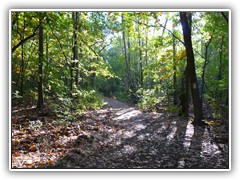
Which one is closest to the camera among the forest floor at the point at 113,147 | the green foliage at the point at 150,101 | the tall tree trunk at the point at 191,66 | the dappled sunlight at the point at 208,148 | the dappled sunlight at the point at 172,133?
the forest floor at the point at 113,147

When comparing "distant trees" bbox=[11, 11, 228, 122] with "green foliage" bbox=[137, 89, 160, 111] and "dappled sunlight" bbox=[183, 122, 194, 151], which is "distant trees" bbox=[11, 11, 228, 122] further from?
"dappled sunlight" bbox=[183, 122, 194, 151]

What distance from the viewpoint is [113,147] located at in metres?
5.30

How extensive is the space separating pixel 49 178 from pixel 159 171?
1.80 meters

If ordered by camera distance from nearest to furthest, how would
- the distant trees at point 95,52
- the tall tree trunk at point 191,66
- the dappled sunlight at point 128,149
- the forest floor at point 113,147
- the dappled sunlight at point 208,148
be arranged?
1. the forest floor at point 113,147
2. the dappled sunlight at point 208,148
3. the dappled sunlight at point 128,149
4. the distant trees at point 95,52
5. the tall tree trunk at point 191,66

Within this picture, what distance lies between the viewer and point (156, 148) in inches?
208

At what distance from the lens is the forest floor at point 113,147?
432 centimetres

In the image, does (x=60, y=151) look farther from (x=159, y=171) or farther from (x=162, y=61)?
(x=162, y=61)

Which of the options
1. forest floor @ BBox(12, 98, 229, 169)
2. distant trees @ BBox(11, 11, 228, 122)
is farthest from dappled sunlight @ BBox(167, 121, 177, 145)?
distant trees @ BBox(11, 11, 228, 122)

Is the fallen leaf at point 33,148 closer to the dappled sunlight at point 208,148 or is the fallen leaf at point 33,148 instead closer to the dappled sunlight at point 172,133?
the dappled sunlight at point 172,133

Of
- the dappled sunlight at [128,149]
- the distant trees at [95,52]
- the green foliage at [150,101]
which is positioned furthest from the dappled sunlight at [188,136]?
the green foliage at [150,101]

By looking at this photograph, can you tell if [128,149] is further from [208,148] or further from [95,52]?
[95,52]

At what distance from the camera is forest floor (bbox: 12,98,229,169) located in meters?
4.32
